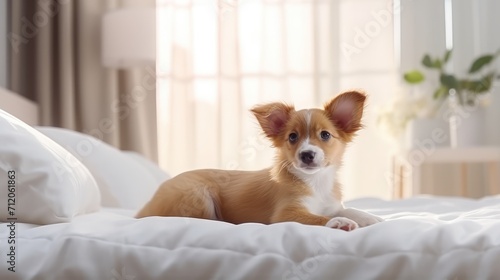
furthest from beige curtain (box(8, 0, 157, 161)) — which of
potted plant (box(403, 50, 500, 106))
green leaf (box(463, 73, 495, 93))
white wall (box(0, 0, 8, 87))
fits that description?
green leaf (box(463, 73, 495, 93))

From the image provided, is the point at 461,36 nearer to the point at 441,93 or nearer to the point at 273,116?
the point at 441,93

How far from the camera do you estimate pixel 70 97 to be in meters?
3.78

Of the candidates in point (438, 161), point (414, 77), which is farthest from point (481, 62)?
point (438, 161)

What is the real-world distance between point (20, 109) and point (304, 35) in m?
2.16

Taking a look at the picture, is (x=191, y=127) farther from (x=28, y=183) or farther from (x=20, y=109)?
(x=28, y=183)

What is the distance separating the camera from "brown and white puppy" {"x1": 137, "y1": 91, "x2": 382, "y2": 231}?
1.36 m

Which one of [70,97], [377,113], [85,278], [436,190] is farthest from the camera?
[436,190]

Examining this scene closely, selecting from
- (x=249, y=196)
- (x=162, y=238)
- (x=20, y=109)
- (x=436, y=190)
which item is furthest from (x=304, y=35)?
(x=162, y=238)

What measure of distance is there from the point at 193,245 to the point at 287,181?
37 cm

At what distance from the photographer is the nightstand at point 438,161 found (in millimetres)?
3621

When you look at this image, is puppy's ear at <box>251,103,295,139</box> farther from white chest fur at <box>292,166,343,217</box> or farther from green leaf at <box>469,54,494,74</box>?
green leaf at <box>469,54,494,74</box>

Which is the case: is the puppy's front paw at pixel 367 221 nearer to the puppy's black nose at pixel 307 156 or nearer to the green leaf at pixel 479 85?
the puppy's black nose at pixel 307 156

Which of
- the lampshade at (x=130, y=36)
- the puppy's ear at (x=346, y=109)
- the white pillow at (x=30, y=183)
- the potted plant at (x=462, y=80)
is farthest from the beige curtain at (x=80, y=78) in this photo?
the puppy's ear at (x=346, y=109)

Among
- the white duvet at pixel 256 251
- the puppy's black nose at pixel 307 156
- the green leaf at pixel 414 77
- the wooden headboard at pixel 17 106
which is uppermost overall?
the green leaf at pixel 414 77
